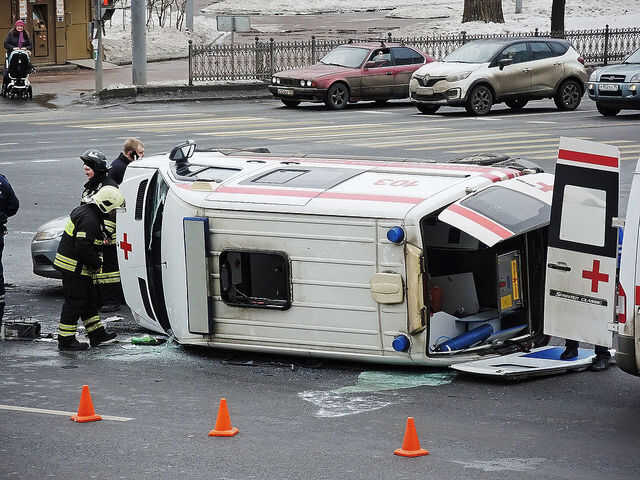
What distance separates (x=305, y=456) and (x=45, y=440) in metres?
1.70

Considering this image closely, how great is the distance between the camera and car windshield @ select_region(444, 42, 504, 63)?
30328 mm

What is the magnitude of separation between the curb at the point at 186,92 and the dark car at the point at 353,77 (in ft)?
10.8

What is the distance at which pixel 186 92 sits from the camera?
34594 mm

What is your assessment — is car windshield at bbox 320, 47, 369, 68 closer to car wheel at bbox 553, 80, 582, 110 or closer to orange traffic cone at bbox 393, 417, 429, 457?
car wheel at bbox 553, 80, 582, 110

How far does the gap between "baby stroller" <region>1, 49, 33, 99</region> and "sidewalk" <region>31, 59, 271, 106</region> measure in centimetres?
70

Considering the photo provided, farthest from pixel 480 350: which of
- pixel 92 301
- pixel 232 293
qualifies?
pixel 92 301

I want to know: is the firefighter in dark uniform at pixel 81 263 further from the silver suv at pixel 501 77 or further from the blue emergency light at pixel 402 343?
the silver suv at pixel 501 77

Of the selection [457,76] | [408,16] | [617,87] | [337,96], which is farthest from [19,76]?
[408,16]

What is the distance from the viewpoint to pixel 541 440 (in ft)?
26.2

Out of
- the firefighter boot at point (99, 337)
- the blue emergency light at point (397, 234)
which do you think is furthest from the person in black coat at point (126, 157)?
the blue emergency light at point (397, 234)

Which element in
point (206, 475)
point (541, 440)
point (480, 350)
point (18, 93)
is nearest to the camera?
point (206, 475)

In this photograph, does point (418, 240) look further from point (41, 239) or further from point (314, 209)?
point (41, 239)

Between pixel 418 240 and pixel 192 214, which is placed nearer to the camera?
pixel 418 240

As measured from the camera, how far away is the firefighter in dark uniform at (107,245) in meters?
11.2
